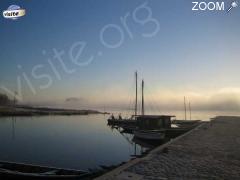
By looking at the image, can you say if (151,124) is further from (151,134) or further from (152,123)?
(151,134)

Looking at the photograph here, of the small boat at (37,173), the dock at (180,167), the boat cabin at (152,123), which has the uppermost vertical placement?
the boat cabin at (152,123)

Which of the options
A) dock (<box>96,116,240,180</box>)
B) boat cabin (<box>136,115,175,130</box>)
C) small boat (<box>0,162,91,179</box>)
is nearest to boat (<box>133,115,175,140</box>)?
boat cabin (<box>136,115,175,130</box>)

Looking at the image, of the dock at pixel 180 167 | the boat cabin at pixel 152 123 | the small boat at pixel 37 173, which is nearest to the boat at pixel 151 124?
the boat cabin at pixel 152 123

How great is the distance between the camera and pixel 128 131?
52.5m

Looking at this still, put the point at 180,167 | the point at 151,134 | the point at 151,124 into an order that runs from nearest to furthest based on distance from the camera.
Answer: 1. the point at 180,167
2. the point at 151,134
3. the point at 151,124

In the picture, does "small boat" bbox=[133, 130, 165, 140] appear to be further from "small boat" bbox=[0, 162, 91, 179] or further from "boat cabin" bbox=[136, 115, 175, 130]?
"small boat" bbox=[0, 162, 91, 179]

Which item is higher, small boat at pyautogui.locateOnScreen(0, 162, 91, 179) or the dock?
the dock

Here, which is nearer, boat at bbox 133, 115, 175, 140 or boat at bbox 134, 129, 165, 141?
boat at bbox 134, 129, 165, 141

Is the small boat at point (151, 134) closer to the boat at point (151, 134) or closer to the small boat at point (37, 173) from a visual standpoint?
the boat at point (151, 134)

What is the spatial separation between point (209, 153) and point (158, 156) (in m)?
3.02

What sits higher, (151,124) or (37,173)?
(151,124)

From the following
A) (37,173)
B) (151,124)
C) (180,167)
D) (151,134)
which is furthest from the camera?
(151,124)

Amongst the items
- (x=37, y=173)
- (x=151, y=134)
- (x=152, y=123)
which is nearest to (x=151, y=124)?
(x=152, y=123)

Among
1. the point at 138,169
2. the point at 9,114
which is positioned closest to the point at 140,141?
the point at 138,169
